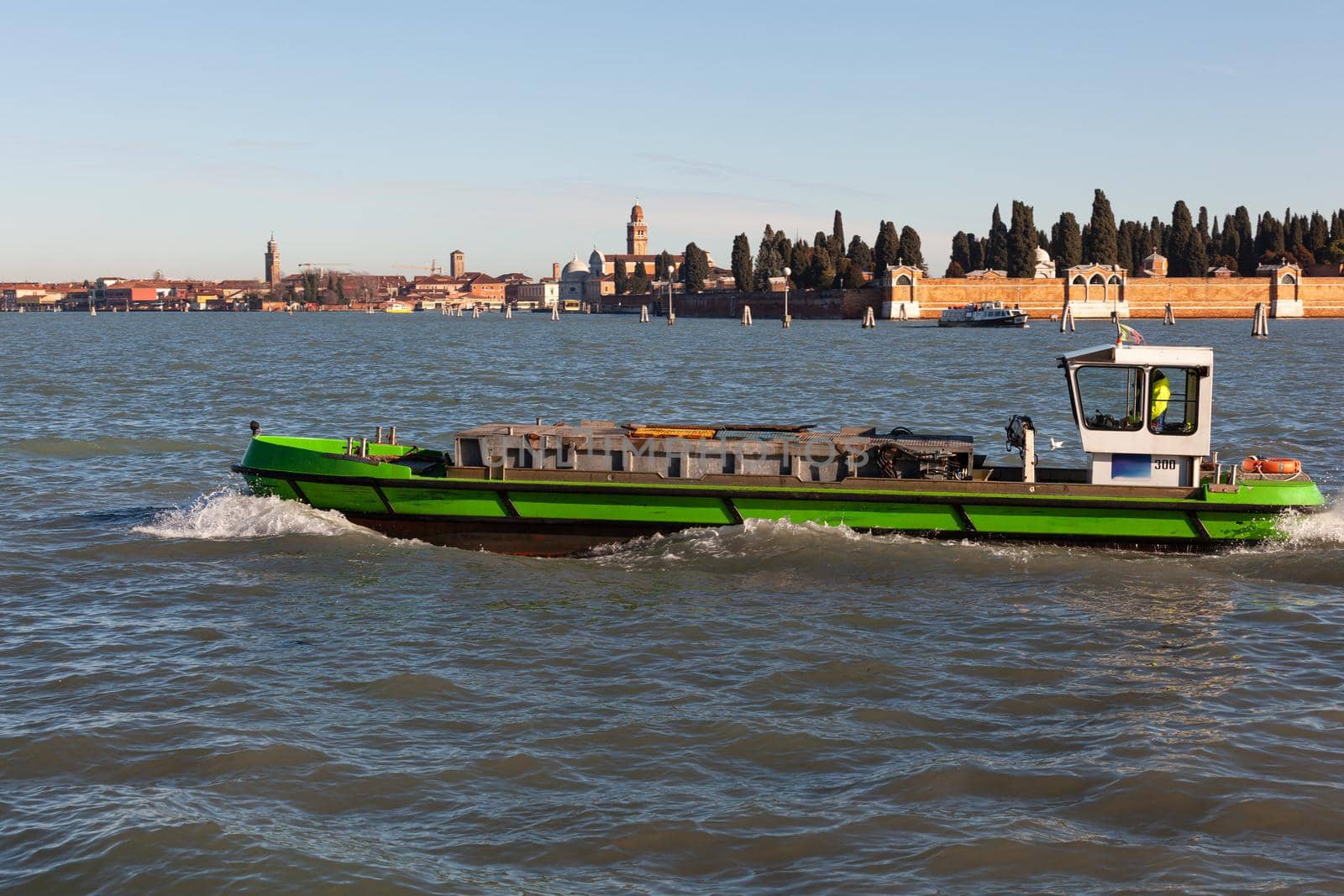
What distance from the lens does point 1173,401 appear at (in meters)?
17.3

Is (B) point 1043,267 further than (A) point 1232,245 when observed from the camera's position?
No

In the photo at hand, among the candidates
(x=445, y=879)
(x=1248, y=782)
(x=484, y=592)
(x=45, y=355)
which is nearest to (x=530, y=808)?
(x=445, y=879)

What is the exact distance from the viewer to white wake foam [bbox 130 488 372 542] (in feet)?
61.7

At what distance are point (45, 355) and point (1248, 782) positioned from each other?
2893 inches

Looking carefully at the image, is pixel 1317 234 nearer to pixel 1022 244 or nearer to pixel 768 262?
pixel 1022 244

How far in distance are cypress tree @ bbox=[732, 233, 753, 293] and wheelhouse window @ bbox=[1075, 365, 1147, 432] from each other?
6156 inches

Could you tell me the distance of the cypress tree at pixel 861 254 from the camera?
157125 millimetres

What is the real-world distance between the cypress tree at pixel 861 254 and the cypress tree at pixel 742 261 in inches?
735

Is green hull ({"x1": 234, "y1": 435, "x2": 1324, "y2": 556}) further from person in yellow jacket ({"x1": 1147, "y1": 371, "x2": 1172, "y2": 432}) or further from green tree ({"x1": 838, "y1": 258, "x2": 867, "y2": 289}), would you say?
green tree ({"x1": 838, "y1": 258, "x2": 867, "y2": 289})

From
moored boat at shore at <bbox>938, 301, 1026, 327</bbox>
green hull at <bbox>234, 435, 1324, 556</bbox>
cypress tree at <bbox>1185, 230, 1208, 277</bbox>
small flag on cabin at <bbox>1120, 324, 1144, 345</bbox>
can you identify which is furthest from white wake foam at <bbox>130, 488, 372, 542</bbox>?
cypress tree at <bbox>1185, 230, 1208, 277</bbox>

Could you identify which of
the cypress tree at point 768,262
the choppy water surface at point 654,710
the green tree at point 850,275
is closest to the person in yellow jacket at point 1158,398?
the choppy water surface at point 654,710

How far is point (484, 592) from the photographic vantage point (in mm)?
16188

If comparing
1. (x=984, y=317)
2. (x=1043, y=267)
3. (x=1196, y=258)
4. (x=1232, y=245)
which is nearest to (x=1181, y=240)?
(x=1196, y=258)

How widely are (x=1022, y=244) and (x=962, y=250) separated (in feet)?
66.8
